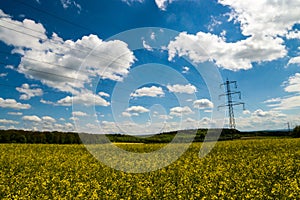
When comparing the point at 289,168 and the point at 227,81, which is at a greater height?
the point at 227,81

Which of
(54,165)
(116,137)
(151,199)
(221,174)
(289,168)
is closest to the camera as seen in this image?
(151,199)

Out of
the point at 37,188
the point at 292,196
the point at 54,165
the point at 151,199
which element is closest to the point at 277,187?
the point at 292,196

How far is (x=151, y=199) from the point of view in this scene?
1044 centimetres

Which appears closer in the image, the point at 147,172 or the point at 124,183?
the point at 124,183

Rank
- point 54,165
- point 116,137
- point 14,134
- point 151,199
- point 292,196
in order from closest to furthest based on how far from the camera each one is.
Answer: point 292,196
point 151,199
point 54,165
point 14,134
point 116,137

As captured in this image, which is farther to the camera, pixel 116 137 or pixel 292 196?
pixel 116 137

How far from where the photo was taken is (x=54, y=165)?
20.7m

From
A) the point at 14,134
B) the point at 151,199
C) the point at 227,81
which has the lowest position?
the point at 151,199

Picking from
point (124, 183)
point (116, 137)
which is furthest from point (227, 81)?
point (124, 183)

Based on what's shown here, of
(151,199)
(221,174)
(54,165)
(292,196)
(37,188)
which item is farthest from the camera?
(54,165)

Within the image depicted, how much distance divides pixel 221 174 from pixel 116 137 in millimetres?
59001

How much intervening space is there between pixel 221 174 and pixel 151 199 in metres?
5.30

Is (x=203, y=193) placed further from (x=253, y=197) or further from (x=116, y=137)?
(x=116, y=137)

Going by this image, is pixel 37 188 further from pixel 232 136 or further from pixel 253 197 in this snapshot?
pixel 232 136
